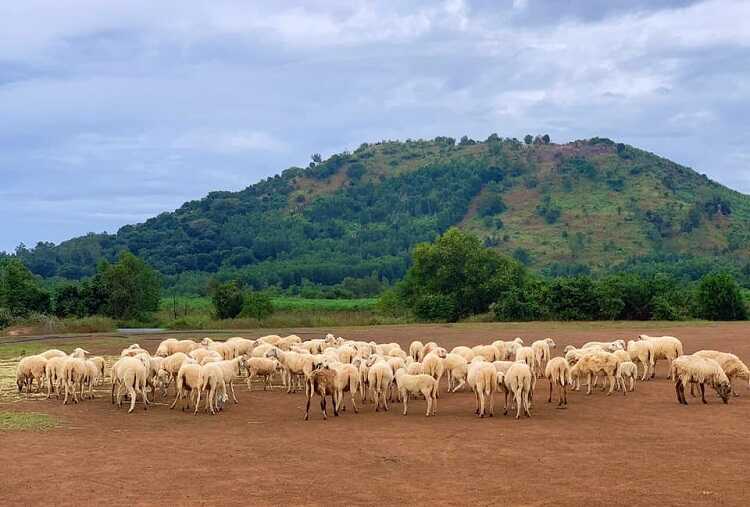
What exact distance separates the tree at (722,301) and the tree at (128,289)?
4839 cm

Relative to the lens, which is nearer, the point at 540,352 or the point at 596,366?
→ the point at 596,366

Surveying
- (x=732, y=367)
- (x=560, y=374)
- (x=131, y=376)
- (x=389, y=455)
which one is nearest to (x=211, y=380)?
(x=131, y=376)

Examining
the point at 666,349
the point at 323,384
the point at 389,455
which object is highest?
the point at 666,349

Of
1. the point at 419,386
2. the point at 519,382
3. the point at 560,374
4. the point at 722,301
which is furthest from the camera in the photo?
the point at 722,301

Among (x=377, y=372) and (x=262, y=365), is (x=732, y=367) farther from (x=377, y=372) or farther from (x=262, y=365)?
(x=262, y=365)

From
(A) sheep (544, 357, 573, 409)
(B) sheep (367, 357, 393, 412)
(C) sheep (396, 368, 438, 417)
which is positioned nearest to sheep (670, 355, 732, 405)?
(A) sheep (544, 357, 573, 409)

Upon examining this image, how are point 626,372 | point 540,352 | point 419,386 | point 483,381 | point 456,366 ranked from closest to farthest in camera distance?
point 483,381 → point 419,386 → point 626,372 → point 456,366 → point 540,352

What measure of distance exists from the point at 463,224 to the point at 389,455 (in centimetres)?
15277

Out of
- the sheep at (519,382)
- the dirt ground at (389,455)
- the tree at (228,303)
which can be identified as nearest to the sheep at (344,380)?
the dirt ground at (389,455)

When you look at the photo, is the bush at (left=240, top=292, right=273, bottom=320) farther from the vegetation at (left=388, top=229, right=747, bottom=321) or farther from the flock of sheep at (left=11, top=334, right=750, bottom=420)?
the flock of sheep at (left=11, top=334, right=750, bottom=420)

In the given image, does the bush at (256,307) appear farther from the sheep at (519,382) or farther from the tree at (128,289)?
the sheep at (519,382)

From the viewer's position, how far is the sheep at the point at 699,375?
21516 millimetres

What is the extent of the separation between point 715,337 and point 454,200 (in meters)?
136

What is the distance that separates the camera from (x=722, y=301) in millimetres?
61094
